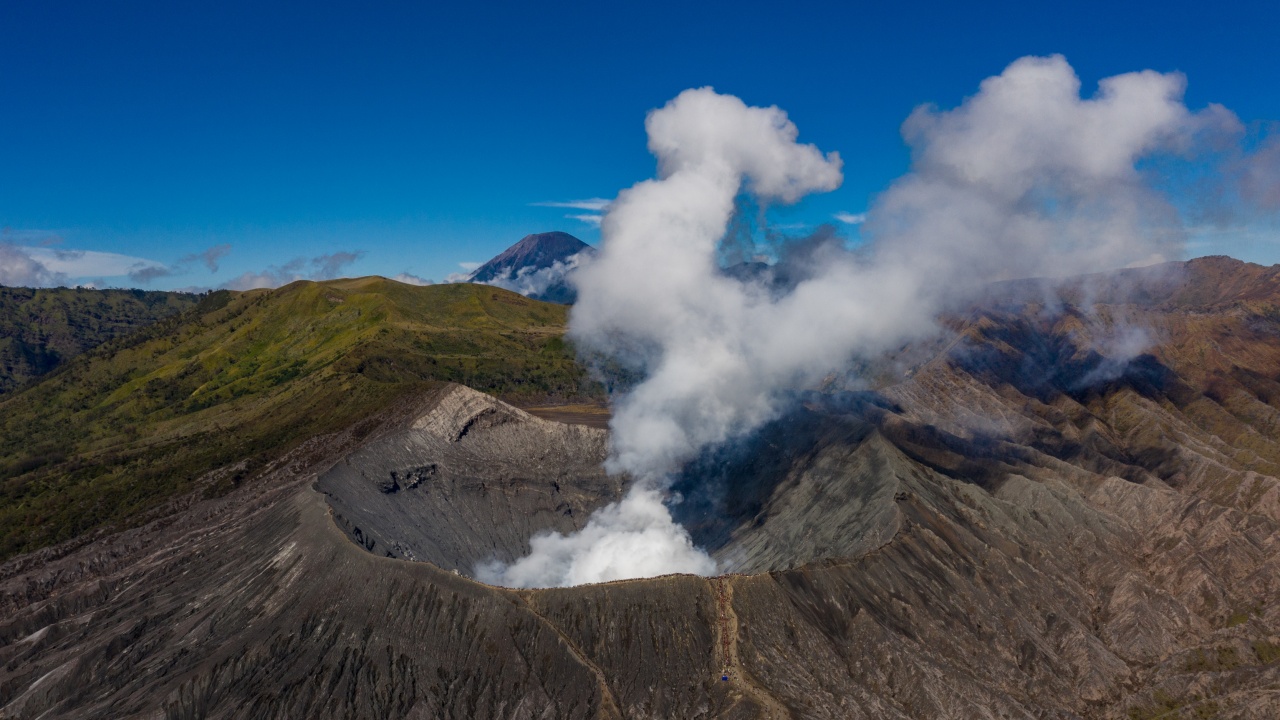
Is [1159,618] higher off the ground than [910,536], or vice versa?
[910,536]

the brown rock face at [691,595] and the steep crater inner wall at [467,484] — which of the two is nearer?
the brown rock face at [691,595]

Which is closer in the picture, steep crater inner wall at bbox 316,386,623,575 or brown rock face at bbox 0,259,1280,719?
brown rock face at bbox 0,259,1280,719

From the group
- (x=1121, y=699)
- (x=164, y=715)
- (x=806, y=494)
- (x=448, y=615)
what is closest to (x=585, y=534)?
(x=806, y=494)

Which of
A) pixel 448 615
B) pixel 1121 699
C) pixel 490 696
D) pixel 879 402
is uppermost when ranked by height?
pixel 879 402

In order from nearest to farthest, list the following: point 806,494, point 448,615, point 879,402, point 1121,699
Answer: point 448,615 < point 1121,699 < point 806,494 < point 879,402

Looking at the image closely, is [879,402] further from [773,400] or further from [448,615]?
[448,615]

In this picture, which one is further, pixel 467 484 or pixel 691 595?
pixel 467 484

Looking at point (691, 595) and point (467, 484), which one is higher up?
point (467, 484)

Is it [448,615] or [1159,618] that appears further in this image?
[1159,618]
